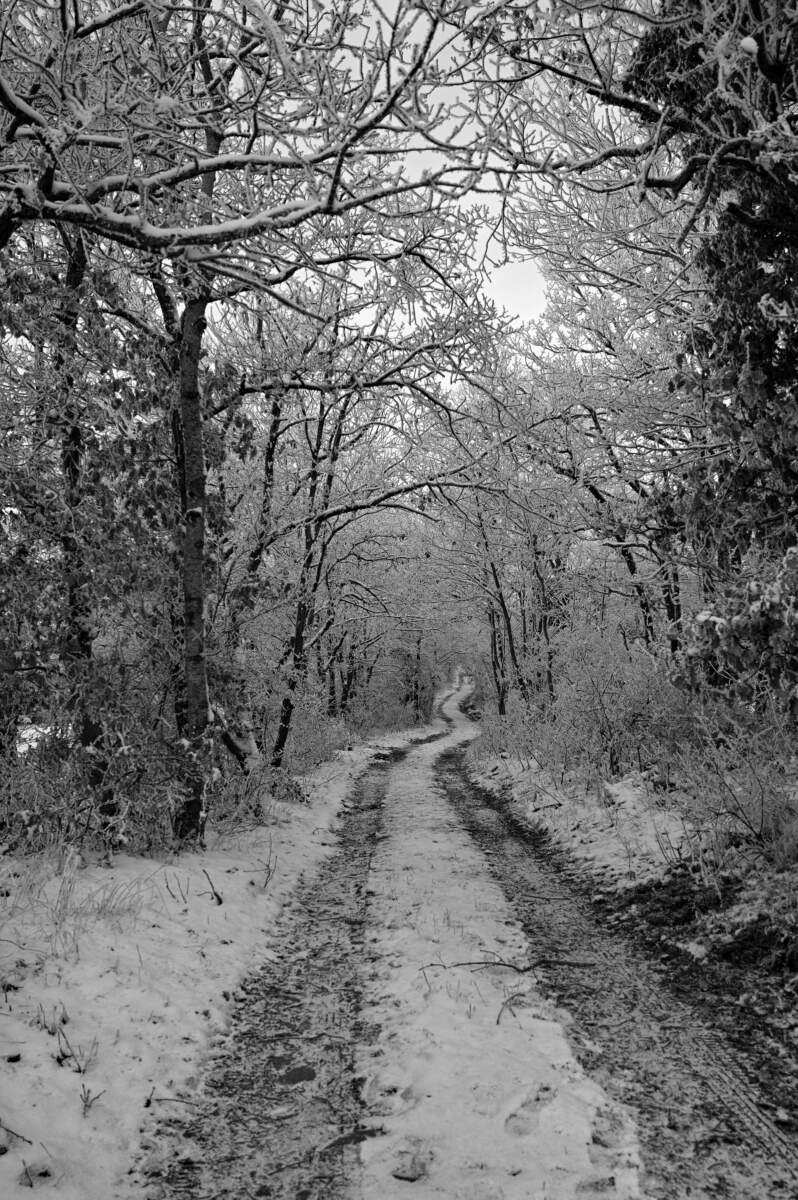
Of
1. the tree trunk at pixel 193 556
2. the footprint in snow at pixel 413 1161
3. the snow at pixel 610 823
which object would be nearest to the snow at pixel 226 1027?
the footprint in snow at pixel 413 1161

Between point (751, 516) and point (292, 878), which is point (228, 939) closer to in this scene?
point (292, 878)

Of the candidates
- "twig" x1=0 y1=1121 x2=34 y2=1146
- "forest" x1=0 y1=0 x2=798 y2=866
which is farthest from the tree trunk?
"twig" x1=0 y1=1121 x2=34 y2=1146

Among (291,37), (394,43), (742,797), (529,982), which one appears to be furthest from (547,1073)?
(291,37)

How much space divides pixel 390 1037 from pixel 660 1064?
1438 mm

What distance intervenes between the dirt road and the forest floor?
0.01m

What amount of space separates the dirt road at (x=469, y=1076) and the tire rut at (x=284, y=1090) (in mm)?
10

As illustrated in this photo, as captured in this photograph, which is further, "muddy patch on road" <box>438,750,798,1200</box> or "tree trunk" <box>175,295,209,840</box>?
"tree trunk" <box>175,295,209,840</box>

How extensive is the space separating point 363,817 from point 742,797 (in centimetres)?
613

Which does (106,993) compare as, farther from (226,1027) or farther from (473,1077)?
(473,1077)

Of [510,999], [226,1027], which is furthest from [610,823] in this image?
[226,1027]

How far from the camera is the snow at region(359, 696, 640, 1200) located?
2701mm

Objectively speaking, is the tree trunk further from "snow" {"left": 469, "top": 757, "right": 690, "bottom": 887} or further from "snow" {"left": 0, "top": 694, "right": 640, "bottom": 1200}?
"snow" {"left": 469, "top": 757, "right": 690, "bottom": 887}

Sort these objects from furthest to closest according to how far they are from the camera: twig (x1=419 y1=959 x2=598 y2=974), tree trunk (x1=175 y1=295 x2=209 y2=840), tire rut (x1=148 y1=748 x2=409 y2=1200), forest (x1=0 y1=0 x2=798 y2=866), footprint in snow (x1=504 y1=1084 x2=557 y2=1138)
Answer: tree trunk (x1=175 y1=295 x2=209 y2=840) < twig (x1=419 y1=959 x2=598 y2=974) < forest (x1=0 y1=0 x2=798 y2=866) < footprint in snow (x1=504 y1=1084 x2=557 y2=1138) < tire rut (x1=148 y1=748 x2=409 y2=1200)

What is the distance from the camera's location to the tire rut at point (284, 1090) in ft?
9.22
